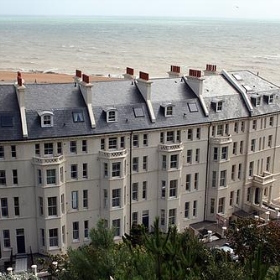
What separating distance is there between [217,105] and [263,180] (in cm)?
A: 920

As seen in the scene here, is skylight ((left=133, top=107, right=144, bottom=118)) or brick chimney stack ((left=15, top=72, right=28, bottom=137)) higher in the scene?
brick chimney stack ((left=15, top=72, right=28, bottom=137))

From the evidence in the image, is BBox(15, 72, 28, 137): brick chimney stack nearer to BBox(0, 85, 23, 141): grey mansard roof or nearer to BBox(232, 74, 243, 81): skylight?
BBox(0, 85, 23, 141): grey mansard roof

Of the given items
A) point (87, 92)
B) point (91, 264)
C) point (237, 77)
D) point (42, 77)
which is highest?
point (87, 92)

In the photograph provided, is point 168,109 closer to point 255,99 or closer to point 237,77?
point 255,99

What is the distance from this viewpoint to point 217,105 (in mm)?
45156

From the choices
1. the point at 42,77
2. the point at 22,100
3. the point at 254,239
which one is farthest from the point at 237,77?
the point at 42,77

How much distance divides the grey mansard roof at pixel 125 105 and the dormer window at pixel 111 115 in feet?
0.94

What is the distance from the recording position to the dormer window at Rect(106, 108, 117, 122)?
40753mm

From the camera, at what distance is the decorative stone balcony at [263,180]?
4859cm

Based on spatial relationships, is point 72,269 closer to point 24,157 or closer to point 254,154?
point 24,157

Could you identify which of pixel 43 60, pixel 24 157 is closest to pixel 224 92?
pixel 24 157

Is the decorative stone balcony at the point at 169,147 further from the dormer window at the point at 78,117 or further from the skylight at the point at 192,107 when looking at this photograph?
the dormer window at the point at 78,117

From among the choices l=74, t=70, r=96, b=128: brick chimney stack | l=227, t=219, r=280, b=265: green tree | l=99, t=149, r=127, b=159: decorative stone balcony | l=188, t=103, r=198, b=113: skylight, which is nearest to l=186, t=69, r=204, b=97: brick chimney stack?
l=188, t=103, r=198, b=113: skylight

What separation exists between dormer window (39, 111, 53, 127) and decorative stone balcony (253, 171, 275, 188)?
21.3 meters
